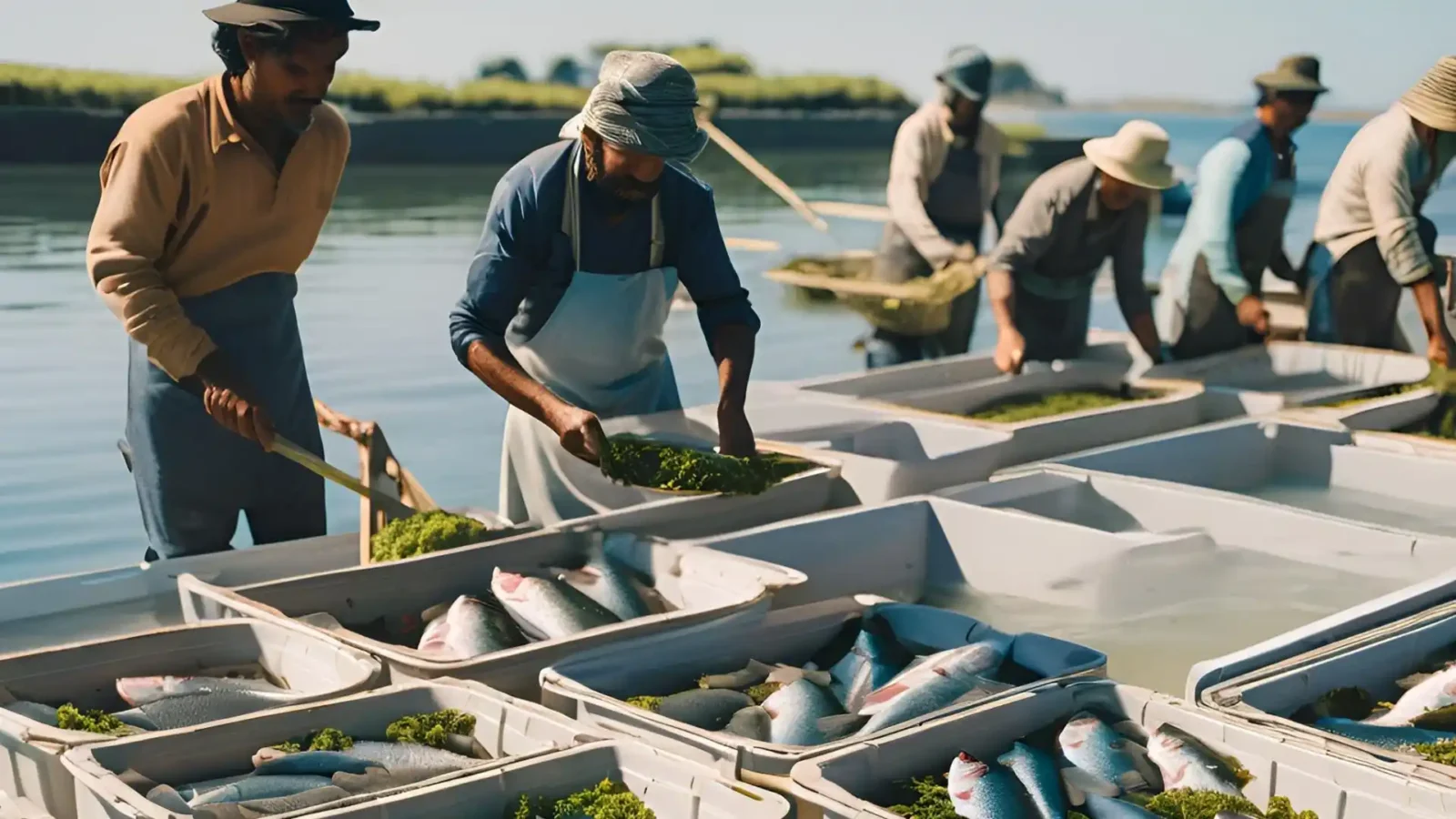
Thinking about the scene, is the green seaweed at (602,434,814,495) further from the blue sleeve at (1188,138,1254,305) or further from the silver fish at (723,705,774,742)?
the blue sleeve at (1188,138,1254,305)

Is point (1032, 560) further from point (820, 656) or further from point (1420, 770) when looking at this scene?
point (1420, 770)

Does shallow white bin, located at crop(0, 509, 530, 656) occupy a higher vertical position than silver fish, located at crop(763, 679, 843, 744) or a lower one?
lower

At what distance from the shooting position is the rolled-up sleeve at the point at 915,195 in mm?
6766

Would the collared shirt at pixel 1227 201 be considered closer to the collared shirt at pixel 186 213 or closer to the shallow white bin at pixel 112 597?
the collared shirt at pixel 186 213

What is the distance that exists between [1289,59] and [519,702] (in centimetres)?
484

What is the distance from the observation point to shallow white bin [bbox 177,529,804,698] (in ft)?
9.25

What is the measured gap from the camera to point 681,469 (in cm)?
373

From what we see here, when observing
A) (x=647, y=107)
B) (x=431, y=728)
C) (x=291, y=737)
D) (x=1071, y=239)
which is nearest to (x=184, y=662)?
(x=291, y=737)

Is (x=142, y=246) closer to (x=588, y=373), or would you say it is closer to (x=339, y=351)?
(x=588, y=373)

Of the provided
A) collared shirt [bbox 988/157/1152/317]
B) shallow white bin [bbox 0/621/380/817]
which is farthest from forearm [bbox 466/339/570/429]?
collared shirt [bbox 988/157/1152/317]

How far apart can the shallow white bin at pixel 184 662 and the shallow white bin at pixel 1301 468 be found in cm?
234

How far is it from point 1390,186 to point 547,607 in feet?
13.0

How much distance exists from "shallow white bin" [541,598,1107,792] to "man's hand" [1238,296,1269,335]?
132 inches

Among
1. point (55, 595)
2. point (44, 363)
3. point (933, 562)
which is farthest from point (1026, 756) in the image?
point (44, 363)
